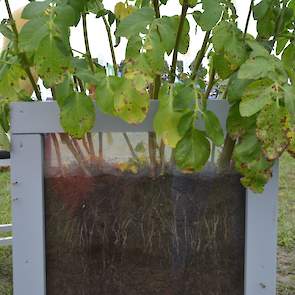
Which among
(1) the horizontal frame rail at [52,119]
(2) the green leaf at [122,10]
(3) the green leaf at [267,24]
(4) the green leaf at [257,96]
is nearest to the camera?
(4) the green leaf at [257,96]

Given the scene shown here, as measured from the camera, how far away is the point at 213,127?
33.2 inches

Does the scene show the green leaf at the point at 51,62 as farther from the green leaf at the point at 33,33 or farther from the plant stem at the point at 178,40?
the plant stem at the point at 178,40

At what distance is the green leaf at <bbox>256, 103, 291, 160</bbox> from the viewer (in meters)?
0.78

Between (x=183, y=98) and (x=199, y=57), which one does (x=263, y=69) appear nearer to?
(x=183, y=98)

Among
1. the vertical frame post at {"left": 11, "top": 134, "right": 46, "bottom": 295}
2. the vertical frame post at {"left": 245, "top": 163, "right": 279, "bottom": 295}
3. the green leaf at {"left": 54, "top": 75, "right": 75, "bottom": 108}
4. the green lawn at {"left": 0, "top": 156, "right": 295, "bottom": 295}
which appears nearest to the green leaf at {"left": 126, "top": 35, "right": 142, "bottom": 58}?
the green leaf at {"left": 54, "top": 75, "right": 75, "bottom": 108}

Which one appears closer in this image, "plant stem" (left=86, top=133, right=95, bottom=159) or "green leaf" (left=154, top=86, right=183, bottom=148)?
"green leaf" (left=154, top=86, right=183, bottom=148)

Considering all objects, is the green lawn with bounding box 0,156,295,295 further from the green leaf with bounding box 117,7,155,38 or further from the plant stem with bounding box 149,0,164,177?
the green leaf with bounding box 117,7,155,38

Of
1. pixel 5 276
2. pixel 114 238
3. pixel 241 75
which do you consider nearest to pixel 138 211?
pixel 114 238

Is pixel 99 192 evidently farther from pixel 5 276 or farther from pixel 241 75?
pixel 5 276

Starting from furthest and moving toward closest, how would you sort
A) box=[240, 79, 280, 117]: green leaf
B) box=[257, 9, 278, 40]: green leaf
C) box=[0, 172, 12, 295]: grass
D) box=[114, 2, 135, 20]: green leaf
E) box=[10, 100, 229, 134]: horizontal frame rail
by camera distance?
1. box=[0, 172, 12, 295]: grass
2. box=[114, 2, 135, 20]: green leaf
3. box=[257, 9, 278, 40]: green leaf
4. box=[10, 100, 229, 134]: horizontal frame rail
5. box=[240, 79, 280, 117]: green leaf

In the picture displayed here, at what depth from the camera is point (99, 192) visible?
3.15ft

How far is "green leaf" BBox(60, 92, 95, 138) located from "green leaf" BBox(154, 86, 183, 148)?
11 cm

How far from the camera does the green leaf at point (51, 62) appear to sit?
84 centimetres

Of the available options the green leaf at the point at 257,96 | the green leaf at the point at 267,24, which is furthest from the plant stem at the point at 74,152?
the green leaf at the point at 267,24
